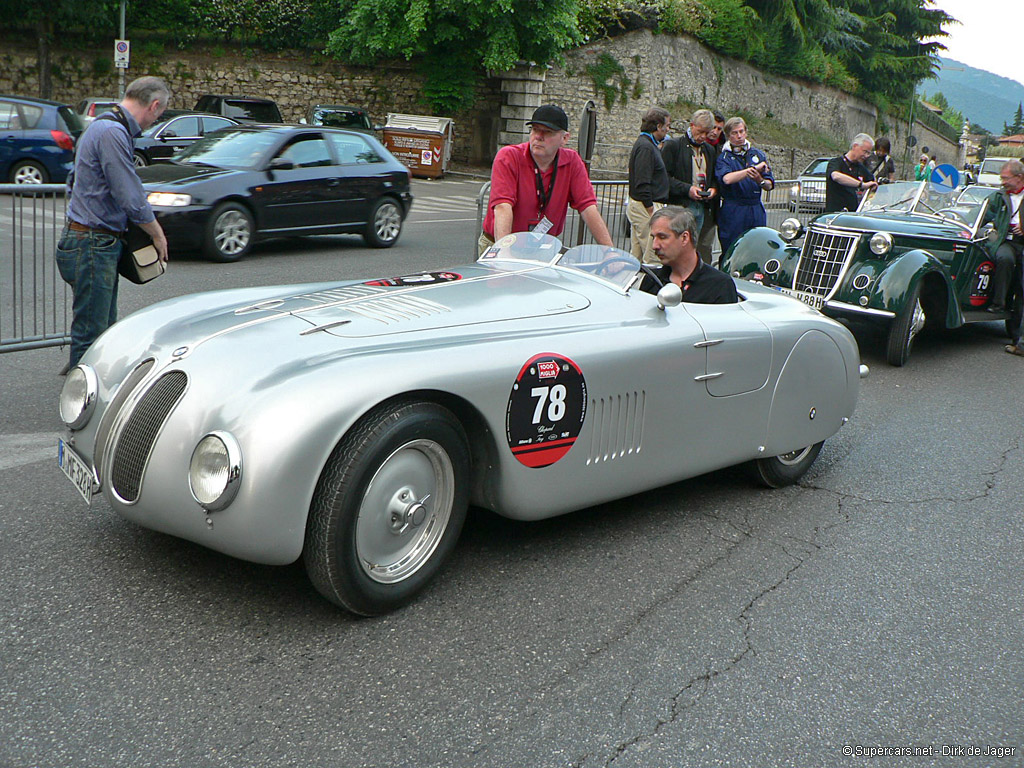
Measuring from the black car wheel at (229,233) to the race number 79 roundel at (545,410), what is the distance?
312 inches

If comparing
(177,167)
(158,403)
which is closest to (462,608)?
(158,403)

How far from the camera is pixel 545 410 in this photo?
11.2 ft

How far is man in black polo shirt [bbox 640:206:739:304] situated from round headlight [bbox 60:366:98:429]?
98.0 inches

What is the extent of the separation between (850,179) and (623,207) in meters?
2.58

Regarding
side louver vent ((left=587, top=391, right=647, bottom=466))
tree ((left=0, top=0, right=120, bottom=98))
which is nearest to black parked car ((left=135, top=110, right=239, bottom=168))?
tree ((left=0, top=0, right=120, bottom=98))

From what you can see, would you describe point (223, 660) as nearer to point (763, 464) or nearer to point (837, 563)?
point (837, 563)

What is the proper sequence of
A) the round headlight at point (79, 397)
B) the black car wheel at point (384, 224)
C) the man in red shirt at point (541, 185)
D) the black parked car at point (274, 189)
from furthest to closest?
the black car wheel at point (384, 224) < the black parked car at point (274, 189) < the man in red shirt at point (541, 185) < the round headlight at point (79, 397)

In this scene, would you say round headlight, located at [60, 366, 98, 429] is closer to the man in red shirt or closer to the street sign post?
the man in red shirt

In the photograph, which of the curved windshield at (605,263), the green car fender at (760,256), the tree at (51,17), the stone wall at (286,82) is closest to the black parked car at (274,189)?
the green car fender at (760,256)

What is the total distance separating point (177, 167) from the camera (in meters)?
11.1

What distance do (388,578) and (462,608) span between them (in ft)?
0.97

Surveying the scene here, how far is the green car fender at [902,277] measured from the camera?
8.00m

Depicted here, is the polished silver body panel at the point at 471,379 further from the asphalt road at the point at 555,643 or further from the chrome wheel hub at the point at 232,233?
the chrome wheel hub at the point at 232,233

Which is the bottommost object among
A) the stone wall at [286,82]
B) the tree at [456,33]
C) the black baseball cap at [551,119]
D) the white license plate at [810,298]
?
the white license plate at [810,298]
